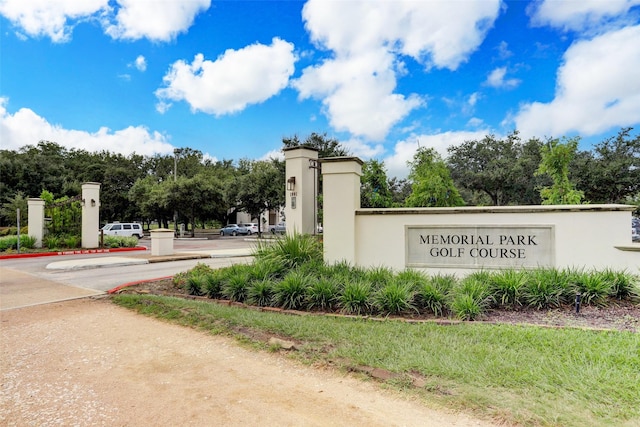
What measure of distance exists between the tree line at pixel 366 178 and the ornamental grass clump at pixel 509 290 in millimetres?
5004

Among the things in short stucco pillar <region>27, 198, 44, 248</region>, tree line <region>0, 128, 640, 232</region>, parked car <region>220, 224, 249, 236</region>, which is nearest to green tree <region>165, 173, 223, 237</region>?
tree line <region>0, 128, 640, 232</region>

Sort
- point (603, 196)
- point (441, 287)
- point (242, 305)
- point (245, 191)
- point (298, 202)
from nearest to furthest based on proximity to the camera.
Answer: point (441, 287) < point (242, 305) < point (298, 202) < point (603, 196) < point (245, 191)

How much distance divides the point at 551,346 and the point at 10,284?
1248 cm

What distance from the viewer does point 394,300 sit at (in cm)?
579

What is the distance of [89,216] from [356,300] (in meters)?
18.7

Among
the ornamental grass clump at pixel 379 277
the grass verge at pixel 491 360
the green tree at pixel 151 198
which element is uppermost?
the green tree at pixel 151 198

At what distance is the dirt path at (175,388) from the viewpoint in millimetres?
3039

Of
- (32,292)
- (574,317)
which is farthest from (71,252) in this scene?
(574,317)

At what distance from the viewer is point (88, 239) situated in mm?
19656

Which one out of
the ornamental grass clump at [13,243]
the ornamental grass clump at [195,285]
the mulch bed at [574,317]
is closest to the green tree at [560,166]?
the mulch bed at [574,317]

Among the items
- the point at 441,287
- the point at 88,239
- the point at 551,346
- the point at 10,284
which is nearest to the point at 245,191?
the point at 88,239

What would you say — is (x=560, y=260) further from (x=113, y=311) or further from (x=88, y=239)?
(x=88, y=239)

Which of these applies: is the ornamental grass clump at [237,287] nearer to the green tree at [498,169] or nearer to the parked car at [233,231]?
the green tree at [498,169]

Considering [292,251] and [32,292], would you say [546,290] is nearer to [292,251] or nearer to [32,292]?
[292,251]
